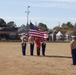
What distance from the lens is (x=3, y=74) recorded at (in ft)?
53.1

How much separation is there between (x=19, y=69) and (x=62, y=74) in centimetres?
268

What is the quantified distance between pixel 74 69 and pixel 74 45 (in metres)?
2.96

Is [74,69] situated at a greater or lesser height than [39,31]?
lesser

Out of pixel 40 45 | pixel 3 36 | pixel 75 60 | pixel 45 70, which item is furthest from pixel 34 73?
pixel 3 36

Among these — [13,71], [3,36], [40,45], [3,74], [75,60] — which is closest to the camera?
[3,74]

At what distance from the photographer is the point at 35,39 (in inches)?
1107

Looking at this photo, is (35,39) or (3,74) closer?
(3,74)

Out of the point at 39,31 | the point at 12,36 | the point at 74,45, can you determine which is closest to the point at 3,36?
the point at 12,36

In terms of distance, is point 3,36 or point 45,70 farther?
point 3,36

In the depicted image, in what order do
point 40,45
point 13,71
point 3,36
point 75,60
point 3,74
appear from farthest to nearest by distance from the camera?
1. point 3,36
2. point 40,45
3. point 75,60
4. point 13,71
5. point 3,74

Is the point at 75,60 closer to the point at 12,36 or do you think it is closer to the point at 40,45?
the point at 40,45

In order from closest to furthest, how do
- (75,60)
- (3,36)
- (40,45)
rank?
(75,60) → (40,45) → (3,36)

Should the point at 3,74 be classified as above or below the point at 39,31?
below

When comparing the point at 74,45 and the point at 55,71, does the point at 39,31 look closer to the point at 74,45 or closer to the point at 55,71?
the point at 74,45
